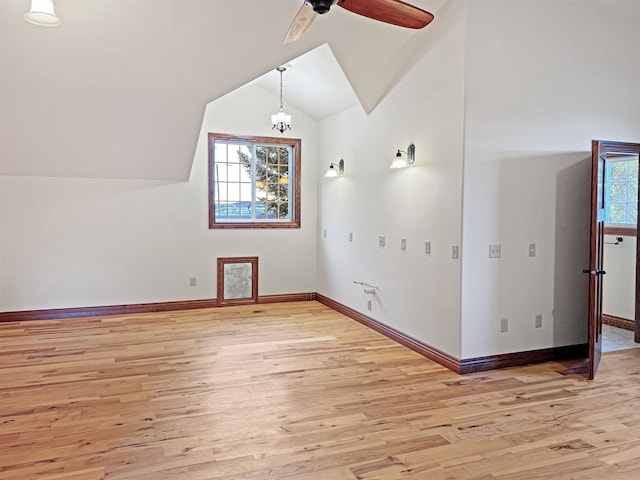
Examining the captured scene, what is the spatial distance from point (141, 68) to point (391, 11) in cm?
Answer: 285

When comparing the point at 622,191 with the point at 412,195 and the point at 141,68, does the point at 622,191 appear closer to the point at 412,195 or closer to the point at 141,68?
the point at 412,195

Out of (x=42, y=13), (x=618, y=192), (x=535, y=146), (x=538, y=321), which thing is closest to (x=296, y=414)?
(x=538, y=321)

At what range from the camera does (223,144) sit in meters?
6.75

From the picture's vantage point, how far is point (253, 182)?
23.0 ft

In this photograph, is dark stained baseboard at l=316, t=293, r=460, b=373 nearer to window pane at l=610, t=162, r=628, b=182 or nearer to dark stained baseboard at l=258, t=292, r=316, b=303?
dark stained baseboard at l=258, t=292, r=316, b=303

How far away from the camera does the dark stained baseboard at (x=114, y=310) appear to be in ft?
19.1

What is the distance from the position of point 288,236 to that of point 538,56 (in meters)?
4.05

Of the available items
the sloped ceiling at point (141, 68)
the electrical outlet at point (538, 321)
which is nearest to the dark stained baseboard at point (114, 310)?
the sloped ceiling at point (141, 68)

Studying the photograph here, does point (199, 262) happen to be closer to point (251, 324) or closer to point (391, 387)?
point (251, 324)

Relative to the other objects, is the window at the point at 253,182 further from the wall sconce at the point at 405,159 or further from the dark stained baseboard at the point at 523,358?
the dark stained baseboard at the point at 523,358

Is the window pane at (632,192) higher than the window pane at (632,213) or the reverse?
higher

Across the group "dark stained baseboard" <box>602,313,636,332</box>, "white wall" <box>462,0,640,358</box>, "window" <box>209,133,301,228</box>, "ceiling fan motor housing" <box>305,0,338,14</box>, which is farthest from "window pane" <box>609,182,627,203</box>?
"ceiling fan motor housing" <box>305,0,338,14</box>

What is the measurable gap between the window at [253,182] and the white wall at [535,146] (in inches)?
140

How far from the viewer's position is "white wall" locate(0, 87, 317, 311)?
5.80 meters
